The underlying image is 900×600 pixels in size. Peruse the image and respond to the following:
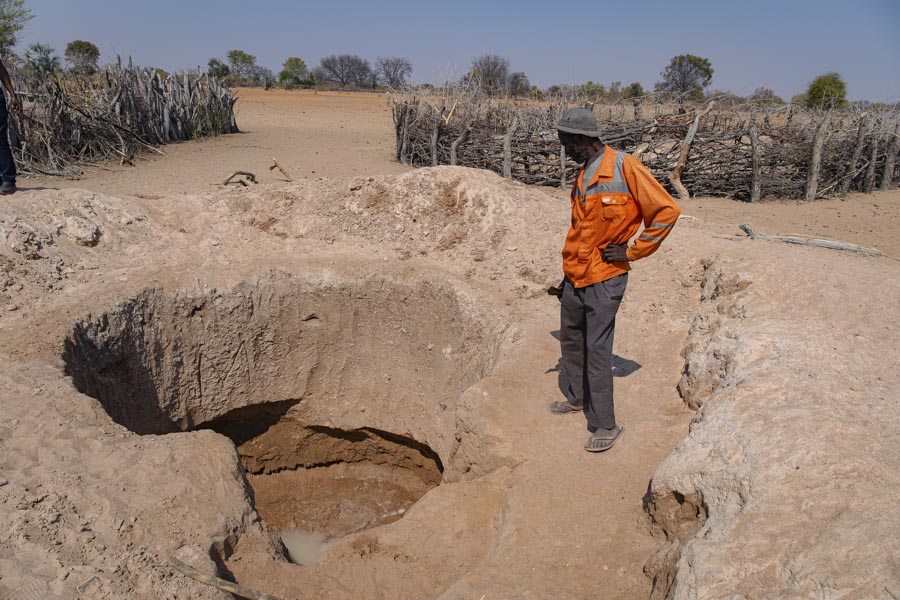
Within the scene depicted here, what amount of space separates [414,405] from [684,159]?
6.79 meters

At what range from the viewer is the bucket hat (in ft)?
9.57

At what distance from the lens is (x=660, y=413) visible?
361 cm

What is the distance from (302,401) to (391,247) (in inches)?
66.0

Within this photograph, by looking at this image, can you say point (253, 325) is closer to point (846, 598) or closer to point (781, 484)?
point (781, 484)

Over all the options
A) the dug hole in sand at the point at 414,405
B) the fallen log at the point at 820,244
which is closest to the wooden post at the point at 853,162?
the fallen log at the point at 820,244

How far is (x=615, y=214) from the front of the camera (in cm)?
294

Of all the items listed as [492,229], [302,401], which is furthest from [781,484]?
[302,401]

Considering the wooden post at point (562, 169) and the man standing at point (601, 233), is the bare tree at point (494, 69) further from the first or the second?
the man standing at point (601, 233)

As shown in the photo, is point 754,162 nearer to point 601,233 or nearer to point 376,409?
point 376,409

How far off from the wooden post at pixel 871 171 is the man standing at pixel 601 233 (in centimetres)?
985

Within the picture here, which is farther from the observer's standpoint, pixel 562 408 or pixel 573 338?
pixel 562 408

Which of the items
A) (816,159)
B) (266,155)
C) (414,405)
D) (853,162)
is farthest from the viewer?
(266,155)

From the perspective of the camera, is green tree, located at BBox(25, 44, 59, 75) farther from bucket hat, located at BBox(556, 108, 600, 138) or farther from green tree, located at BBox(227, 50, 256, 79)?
green tree, located at BBox(227, 50, 256, 79)

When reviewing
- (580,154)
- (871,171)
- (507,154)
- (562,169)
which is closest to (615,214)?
(580,154)
